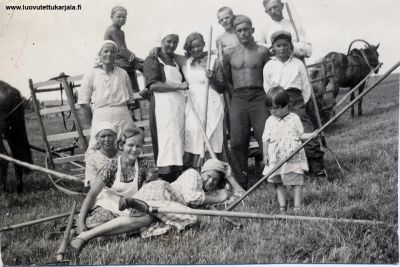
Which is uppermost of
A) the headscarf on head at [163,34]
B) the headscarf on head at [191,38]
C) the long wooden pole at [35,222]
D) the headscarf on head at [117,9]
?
the headscarf on head at [117,9]

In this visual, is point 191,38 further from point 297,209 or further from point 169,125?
point 297,209

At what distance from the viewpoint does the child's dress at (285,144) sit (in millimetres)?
4457

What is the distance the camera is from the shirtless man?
16.7 feet

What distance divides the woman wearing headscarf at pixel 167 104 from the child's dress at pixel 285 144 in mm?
1128

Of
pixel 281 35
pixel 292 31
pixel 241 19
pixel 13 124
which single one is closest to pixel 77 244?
pixel 241 19

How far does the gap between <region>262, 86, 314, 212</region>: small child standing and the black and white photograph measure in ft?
0.04

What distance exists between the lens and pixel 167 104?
520cm

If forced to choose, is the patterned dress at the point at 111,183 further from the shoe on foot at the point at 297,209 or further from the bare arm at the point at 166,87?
the shoe on foot at the point at 297,209

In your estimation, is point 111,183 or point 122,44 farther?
point 122,44

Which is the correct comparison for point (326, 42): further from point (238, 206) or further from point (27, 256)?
point (27, 256)

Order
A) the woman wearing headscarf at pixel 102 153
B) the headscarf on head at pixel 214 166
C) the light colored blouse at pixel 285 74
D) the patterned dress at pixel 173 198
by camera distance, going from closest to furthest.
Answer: the patterned dress at pixel 173 198
the woman wearing headscarf at pixel 102 153
the headscarf on head at pixel 214 166
the light colored blouse at pixel 285 74

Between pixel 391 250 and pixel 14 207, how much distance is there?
3.96 m

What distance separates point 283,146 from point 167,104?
1435mm

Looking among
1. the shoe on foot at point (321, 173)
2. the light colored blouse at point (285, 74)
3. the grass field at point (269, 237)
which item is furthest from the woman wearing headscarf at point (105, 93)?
the shoe on foot at point (321, 173)
